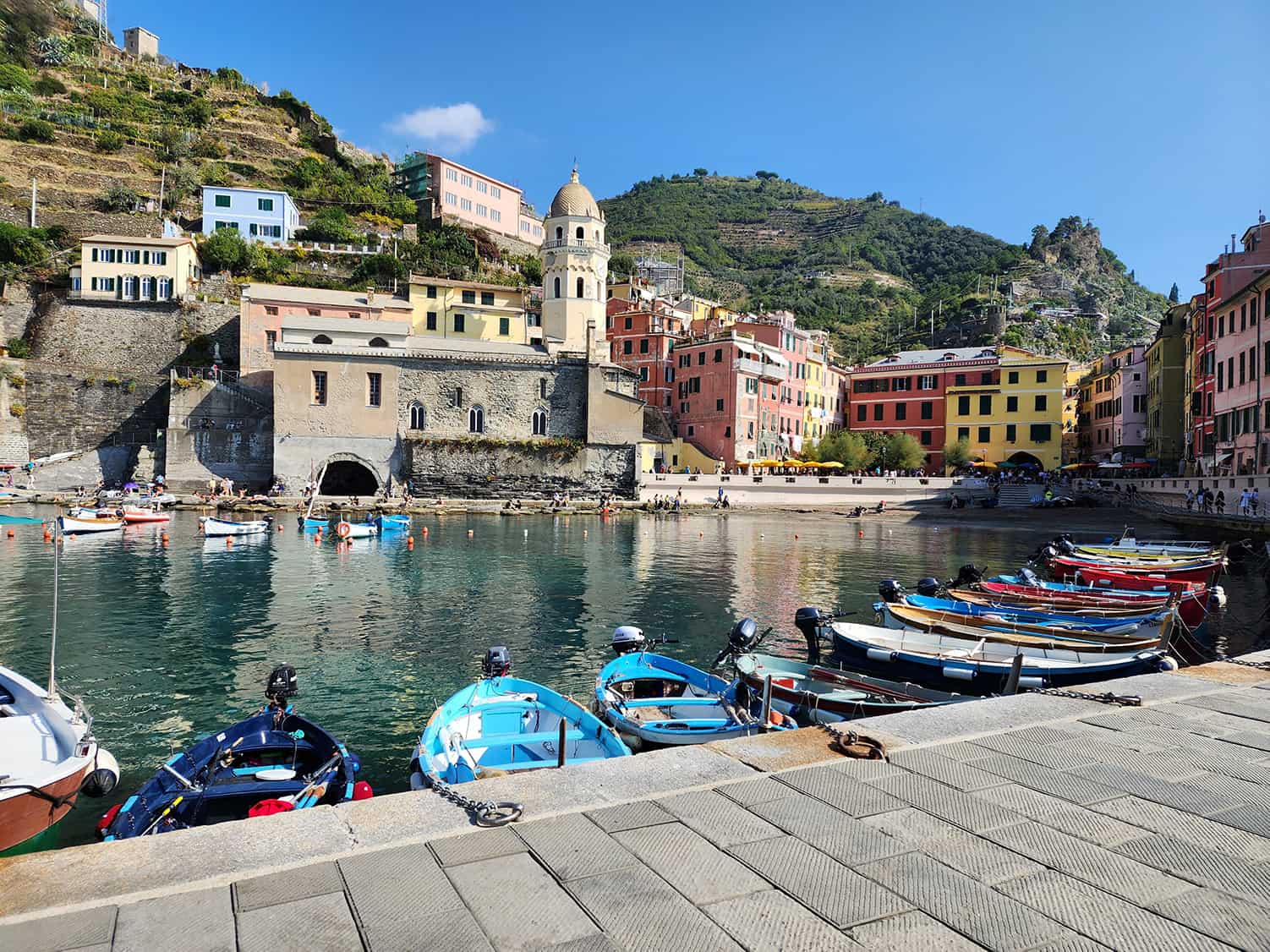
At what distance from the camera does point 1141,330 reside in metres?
109

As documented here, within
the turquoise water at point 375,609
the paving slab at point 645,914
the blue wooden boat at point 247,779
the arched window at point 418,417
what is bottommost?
the turquoise water at point 375,609

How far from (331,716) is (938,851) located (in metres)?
10.1

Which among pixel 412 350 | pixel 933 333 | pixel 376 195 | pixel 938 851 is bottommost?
pixel 938 851

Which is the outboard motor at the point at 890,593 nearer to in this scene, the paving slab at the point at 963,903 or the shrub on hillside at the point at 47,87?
the paving slab at the point at 963,903

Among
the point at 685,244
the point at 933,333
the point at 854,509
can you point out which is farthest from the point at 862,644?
the point at 685,244

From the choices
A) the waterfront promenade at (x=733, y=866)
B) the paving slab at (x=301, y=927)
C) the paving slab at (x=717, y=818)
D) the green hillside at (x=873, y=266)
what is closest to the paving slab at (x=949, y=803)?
the waterfront promenade at (x=733, y=866)

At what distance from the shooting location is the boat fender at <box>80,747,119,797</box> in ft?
29.1

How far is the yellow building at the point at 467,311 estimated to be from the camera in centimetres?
6041

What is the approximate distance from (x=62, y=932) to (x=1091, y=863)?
5097 mm

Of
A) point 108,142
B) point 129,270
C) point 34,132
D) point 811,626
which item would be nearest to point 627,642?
point 811,626

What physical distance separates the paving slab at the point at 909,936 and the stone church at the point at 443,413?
166 feet

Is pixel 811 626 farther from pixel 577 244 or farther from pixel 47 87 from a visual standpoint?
pixel 47 87

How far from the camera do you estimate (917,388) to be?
6606 cm

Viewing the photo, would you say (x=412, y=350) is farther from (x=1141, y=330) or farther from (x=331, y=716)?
(x=1141, y=330)
